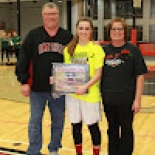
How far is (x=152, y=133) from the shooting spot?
4.54 meters

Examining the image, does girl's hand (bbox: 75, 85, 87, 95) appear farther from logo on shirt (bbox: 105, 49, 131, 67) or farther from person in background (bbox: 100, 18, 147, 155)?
logo on shirt (bbox: 105, 49, 131, 67)

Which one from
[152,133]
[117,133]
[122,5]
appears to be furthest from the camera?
[122,5]

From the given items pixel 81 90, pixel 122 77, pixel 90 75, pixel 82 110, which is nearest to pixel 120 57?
pixel 122 77

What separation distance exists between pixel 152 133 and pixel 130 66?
1973 mm

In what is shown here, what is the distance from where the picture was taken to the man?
317 cm

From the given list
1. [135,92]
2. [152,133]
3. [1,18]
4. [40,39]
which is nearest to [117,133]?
Result: [135,92]

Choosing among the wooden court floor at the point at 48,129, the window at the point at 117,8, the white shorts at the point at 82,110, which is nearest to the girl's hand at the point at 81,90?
the white shorts at the point at 82,110

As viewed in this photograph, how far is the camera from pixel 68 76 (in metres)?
3.07

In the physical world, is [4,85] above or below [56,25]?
below

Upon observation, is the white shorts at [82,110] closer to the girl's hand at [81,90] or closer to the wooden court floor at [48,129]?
the girl's hand at [81,90]

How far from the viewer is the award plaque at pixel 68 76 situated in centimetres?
302

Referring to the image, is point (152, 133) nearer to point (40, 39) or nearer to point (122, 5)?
point (40, 39)

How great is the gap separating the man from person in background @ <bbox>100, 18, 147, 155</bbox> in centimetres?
53

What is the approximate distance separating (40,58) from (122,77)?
33.8 inches
